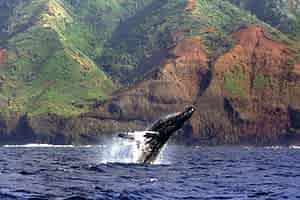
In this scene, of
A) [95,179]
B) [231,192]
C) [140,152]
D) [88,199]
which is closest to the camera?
[88,199]

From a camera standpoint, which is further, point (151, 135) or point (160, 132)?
point (160, 132)

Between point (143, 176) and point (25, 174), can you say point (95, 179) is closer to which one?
point (143, 176)

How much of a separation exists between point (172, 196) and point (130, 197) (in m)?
2.05

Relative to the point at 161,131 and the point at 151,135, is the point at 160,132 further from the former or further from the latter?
the point at 151,135

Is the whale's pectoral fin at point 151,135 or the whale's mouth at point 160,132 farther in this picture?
the whale's pectoral fin at point 151,135

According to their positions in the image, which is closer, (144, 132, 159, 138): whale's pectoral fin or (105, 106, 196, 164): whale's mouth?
(105, 106, 196, 164): whale's mouth

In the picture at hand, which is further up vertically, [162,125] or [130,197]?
[162,125]

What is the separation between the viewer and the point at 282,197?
96.3 feet

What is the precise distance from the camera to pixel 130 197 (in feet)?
91.8

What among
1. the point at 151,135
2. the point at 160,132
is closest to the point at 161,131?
the point at 160,132

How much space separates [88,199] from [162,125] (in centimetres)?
1493

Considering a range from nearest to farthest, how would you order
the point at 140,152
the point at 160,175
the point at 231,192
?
the point at 231,192, the point at 160,175, the point at 140,152

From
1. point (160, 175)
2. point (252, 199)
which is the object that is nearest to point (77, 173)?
point (160, 175)

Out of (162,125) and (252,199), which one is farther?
(162,125)
